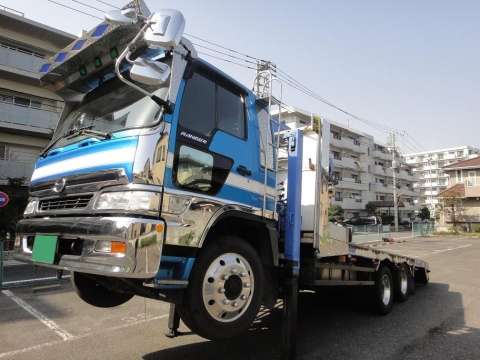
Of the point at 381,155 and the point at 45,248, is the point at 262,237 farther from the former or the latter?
the point at 381,155

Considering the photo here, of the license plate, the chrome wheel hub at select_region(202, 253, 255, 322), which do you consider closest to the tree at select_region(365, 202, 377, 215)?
the chrome wheel hub at select_region(202, 253, 255, 322)

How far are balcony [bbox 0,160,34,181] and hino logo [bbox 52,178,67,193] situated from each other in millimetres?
19746

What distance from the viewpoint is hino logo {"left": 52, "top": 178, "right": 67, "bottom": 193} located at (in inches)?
119

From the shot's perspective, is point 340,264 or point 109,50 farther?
point 340,264

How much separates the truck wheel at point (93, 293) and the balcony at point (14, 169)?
1927 centimetres

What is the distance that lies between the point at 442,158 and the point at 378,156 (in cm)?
5307

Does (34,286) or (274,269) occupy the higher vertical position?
(274,269)

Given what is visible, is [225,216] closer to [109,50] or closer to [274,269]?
[274,269]

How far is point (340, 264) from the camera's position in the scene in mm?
4887

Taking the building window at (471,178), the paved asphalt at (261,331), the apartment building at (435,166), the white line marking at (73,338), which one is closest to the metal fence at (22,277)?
the paved asphalt at (261,331)

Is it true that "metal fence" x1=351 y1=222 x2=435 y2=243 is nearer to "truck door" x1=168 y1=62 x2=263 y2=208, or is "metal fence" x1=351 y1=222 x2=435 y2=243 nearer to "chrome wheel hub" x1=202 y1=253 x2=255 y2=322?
"truck door" x1=168 y1=62 x2=263 y2=208

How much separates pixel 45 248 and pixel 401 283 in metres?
5.99

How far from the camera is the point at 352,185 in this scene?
5234cm

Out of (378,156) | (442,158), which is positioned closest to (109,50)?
(378,156)
